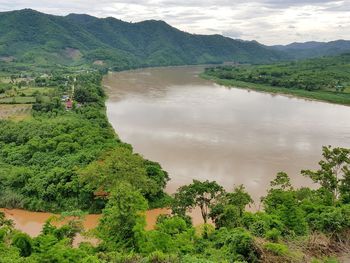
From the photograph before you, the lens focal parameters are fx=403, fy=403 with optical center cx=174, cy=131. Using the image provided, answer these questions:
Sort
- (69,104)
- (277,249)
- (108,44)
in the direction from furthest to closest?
(108,44) < (69,104) < (277,249)

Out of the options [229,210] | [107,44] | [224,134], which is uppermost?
[107,44]

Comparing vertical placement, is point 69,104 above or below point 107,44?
below

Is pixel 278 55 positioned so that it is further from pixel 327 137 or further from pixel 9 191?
pixel 9 191

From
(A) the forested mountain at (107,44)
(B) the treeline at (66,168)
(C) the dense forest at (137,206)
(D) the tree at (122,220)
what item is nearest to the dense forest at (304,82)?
(C) the dense forest at (137,206)

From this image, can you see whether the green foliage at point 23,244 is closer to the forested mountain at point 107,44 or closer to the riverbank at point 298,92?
the riverbank at point 298,92

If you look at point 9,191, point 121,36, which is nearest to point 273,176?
point 9,191

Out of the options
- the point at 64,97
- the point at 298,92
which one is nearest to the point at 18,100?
the point at 64,97

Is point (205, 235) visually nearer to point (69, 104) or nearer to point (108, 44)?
point (69, 104)
